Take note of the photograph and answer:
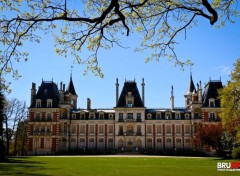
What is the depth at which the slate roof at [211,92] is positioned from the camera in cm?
5162

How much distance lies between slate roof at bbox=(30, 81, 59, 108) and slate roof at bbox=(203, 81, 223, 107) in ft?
83.1

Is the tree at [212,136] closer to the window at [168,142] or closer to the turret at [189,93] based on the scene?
the window at [168,142]

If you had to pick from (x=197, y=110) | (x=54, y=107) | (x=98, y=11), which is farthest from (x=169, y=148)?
(x=98, y=11)

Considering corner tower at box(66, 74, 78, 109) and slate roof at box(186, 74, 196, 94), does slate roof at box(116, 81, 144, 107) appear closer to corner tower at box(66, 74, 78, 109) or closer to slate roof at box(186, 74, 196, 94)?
slate roof at box(186, 74, 196, 94)

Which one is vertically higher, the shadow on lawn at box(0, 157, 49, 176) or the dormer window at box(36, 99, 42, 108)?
the dormer window at box(36, 99, 42, 108)

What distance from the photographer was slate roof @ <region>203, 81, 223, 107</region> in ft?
169

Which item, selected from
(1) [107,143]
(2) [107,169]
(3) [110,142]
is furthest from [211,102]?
(2) [107,169]

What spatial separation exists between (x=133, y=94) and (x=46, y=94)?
15314 mm

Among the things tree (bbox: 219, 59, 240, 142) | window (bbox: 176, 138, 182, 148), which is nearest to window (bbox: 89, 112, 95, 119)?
window (bbox: 176, 138, 182, 148)

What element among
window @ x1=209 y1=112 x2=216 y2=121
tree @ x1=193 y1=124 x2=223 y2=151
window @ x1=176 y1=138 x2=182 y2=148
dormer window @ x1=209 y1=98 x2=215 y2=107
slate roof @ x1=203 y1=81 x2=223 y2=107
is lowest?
window @ x1=176 y1=138 x2=182 y2=148

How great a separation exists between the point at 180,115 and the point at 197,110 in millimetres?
3023

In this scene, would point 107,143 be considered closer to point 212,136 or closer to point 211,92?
point 211,92

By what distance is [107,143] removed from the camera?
53.6 meters

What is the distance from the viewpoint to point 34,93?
55.4 m
